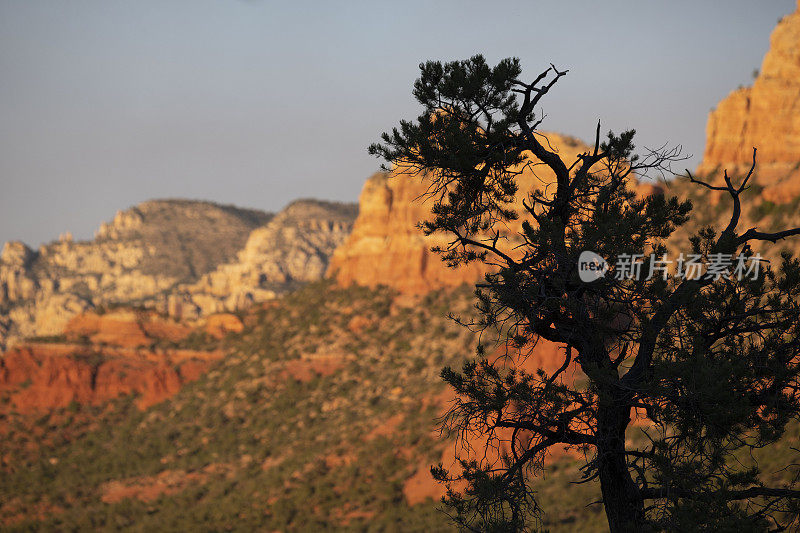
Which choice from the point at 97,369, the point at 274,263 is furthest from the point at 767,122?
the point at 274,263

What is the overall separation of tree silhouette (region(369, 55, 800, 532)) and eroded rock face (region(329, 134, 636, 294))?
5370cm

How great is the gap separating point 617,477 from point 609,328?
202cm

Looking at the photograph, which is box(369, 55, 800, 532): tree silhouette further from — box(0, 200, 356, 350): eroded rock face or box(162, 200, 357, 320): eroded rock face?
box(0, 200, 356, 350): eroded rock face

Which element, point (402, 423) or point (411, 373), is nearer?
point (402, 423)

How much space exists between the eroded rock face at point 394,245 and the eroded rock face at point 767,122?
38.3 feet

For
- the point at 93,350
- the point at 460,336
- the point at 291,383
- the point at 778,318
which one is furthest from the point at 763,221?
the point at 93,350

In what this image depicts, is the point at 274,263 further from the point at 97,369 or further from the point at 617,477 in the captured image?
the point at 617,477

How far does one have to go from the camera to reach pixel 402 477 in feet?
146

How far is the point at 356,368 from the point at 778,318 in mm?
50596

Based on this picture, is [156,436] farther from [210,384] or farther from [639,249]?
[639,249]

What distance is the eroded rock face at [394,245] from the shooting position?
6806 cm

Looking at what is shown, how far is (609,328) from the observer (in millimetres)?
10359

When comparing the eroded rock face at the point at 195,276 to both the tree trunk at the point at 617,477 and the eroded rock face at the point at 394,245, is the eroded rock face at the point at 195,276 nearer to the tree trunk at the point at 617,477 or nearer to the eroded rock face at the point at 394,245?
the eroded rock face at the point at 394,245

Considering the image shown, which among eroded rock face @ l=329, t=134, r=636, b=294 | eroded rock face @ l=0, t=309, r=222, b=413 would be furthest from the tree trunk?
eroded rock face @ l=0, t=309, r=222, b=413
